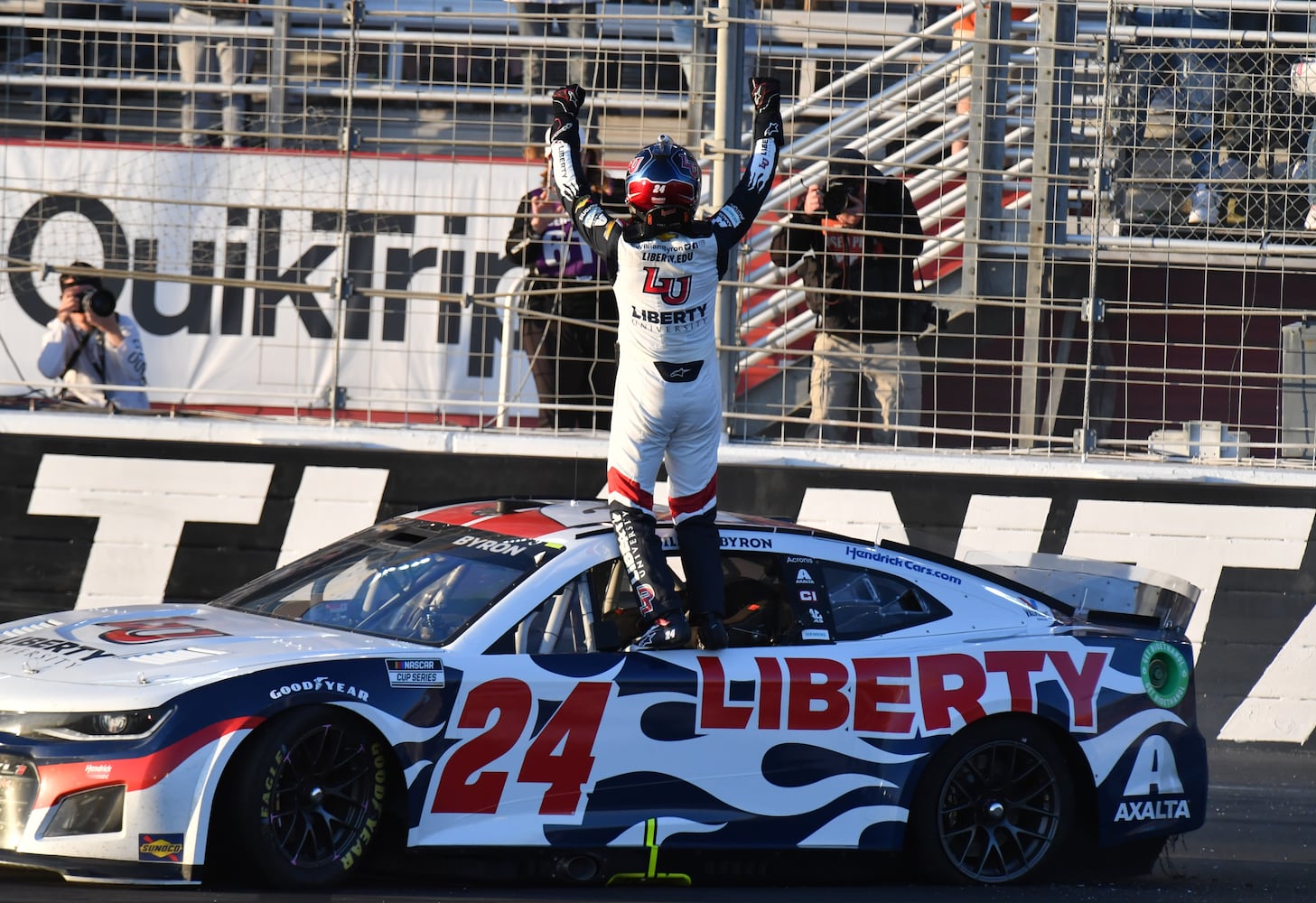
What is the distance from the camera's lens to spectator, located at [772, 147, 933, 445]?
942cm

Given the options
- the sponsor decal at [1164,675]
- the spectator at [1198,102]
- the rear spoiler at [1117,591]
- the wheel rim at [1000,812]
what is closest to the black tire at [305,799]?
the wheel rim at [1000,812]

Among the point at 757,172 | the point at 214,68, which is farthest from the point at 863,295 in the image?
the point at 214,68

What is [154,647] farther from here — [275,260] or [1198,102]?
[1198,102]

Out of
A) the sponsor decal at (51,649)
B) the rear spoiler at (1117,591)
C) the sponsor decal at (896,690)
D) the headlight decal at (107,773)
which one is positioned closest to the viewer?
the headlight decal at (107,773)

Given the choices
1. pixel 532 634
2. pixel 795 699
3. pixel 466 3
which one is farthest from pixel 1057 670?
pixel 466 3

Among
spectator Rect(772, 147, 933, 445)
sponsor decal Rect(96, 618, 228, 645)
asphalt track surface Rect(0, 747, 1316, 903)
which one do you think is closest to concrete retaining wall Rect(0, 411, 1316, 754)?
spectator Rect(772, 147, 933, 445)

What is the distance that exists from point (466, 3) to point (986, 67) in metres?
2.96

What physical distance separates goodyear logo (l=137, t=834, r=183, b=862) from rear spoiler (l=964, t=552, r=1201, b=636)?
335 cm

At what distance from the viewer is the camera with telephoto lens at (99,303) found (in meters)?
10.3

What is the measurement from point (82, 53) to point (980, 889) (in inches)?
262

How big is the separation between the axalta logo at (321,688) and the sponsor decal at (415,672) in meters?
0.12

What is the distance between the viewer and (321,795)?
217 inches

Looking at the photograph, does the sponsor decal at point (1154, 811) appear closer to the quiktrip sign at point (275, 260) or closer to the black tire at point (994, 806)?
the black tire at point (994, 806)

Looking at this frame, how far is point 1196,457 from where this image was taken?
9586 mm
